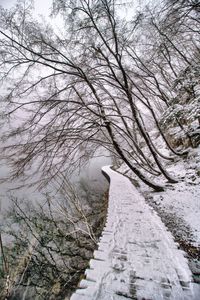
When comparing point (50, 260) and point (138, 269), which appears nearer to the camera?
point (138, 269)

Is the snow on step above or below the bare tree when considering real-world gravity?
above

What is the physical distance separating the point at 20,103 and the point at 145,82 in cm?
705

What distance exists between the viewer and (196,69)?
4566 mm

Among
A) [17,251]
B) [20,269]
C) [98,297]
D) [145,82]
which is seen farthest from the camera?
[145,82]

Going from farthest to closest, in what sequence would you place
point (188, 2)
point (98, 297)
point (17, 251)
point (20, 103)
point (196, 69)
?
point (17, 251)
point (20, 103)
point (196, 69)
point (188, 2)
point (98, 297)

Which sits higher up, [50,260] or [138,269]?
[138,269]

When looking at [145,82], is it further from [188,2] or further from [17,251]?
[17,251]

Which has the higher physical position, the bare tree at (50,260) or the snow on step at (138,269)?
the snow on step at (138,269)

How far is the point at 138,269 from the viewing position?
246cm

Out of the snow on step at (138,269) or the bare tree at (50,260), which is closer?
the snow on step at (138,269)

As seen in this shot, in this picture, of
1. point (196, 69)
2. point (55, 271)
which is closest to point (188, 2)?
point (196, 69)

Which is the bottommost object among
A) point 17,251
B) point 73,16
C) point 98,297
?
point 17,251

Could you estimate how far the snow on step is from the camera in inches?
79.1

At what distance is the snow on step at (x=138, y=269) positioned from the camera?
2.01 metres
